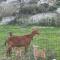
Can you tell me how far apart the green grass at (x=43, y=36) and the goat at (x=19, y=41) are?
0.07 metres

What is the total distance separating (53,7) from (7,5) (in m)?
0.57

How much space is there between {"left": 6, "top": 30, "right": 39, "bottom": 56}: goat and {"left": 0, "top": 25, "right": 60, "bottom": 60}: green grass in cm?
7

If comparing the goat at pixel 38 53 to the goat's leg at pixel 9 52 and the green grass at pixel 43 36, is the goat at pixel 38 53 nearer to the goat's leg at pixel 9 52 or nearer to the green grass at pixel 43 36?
the green grass at pixel 43 36

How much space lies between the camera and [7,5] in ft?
15.5

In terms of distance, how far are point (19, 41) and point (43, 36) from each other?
1.03 feet

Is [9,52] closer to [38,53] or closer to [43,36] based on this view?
[38,53]

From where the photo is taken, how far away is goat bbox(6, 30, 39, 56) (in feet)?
14.9

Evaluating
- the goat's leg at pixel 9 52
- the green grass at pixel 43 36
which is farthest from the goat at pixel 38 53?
the goat's leg at pixel 9 52

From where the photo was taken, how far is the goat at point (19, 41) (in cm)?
453

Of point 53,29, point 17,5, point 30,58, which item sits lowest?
point 30,58

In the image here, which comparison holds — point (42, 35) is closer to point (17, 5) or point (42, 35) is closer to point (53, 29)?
point (53, 29)

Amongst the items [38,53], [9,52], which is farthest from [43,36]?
[9,52]

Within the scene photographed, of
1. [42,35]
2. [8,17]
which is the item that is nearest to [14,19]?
[8,17]

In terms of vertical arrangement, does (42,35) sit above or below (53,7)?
below
